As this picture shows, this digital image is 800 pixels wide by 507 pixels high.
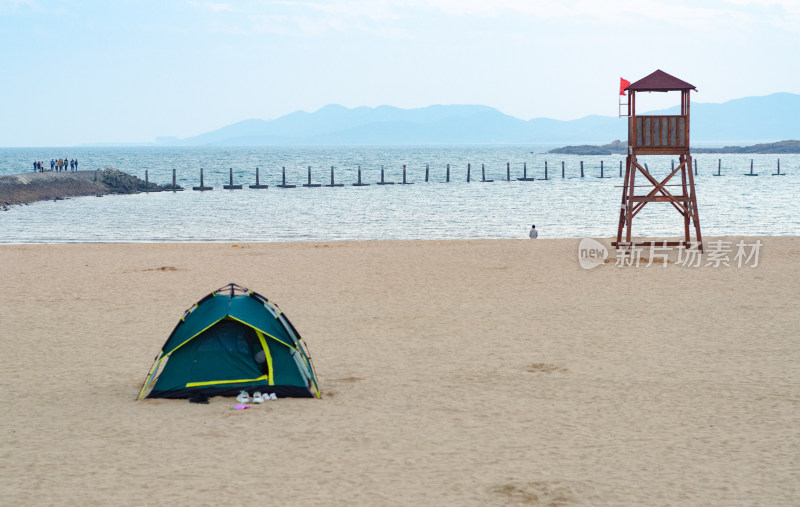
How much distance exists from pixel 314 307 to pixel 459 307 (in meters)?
2.68

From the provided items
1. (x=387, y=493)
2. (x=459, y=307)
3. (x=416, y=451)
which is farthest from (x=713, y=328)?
(x=387, y=493)

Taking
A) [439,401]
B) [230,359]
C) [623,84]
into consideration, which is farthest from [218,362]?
[623,84]

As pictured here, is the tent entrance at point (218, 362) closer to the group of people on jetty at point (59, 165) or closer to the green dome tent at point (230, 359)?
the green dome tent at point (230, 359)

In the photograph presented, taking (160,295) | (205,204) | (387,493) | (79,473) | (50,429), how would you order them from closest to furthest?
(387,493) → (79,473) → (50,429) → (160,295) → (205,204)

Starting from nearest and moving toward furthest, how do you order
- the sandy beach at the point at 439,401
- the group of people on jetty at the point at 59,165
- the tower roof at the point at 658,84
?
the sandy beach at the point at 439,401
the tower roof at the point at 658,84
the group of people on jetty at the point at 59,165

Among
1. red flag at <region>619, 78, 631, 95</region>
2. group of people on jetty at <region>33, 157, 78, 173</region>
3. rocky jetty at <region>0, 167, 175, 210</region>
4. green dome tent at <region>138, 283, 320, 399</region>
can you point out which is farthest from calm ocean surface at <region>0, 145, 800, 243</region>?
green dome tent at <region>138, 283, 320, 399</region>

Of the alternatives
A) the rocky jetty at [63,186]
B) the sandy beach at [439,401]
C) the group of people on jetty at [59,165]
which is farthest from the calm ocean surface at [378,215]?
the sandy beach at [439,401]

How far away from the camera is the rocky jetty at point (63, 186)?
55.1 metres

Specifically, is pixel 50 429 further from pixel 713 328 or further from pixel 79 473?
pixel 713 328

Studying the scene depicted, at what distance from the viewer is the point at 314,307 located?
15766 mm

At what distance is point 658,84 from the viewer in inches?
870

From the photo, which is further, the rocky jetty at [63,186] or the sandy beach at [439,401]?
the rocky jetty at [63,186]

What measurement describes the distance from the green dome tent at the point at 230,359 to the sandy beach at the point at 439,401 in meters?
0.20

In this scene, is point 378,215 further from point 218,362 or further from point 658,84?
point 218,362
